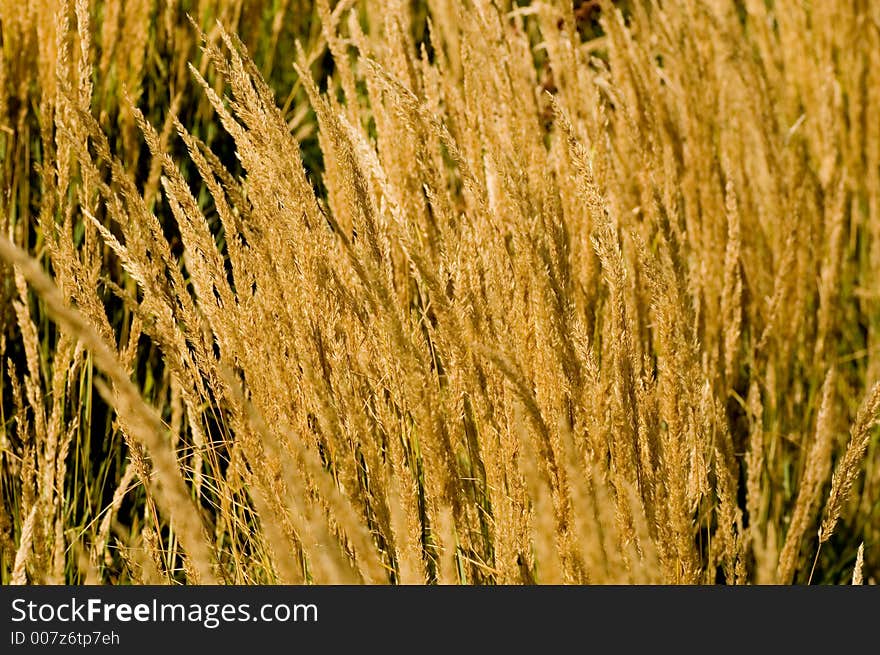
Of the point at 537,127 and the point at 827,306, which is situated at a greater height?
the point at 537,127

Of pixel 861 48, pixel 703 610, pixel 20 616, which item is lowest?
pixel 703 610

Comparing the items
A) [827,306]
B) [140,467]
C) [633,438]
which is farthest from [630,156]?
[140,467]

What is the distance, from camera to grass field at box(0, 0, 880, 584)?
44.3 inches

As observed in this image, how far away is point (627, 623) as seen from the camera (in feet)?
3.60

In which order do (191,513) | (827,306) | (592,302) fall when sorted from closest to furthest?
(191,513)
(592,302)
(827,306)

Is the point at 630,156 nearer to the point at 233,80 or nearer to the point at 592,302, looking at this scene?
the point at 592,302

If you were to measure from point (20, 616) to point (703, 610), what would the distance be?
0.87 metres

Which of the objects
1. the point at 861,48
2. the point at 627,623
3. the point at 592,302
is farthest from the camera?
the point at 861,48

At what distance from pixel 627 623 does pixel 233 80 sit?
32.6 inches

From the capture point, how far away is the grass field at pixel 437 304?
3.69 ft

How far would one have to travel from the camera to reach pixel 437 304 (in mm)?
1073

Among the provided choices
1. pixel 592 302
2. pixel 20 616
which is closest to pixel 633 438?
pixel 592 302

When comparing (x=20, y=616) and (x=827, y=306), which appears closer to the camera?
(x=20, y=616)

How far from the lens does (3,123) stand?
1767mm
